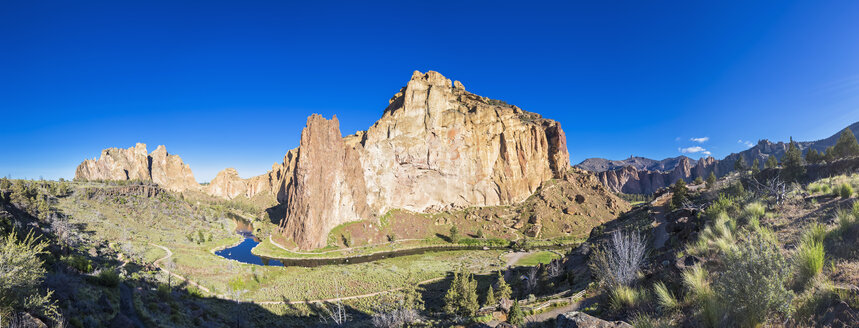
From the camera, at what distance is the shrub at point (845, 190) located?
36.3ft

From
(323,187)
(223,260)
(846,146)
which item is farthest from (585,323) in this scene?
(323,187)

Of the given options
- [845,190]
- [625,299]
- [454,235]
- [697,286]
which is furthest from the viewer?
[454,235]

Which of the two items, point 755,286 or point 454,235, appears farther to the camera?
point 454,235

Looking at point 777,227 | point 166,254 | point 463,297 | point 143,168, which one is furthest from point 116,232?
point 143,168

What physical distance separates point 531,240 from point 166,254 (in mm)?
69215

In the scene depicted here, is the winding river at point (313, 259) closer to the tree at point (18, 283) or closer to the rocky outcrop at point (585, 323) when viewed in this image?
the tree at point (18, 283)

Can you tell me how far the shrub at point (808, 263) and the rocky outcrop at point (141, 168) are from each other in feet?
731

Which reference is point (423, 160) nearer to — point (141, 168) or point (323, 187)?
point (323, 187)

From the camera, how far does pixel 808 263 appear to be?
5527mm

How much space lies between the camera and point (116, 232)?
5188cm

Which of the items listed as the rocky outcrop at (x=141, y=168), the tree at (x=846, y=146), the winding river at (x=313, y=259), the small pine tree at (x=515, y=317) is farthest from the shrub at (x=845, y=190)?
the rocky outcrop at (x=141, y=168)

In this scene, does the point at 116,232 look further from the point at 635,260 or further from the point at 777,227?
the point at 777,227

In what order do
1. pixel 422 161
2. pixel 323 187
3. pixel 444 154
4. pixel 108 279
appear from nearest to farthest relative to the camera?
pixel 108 279 < pixel 323 187 < pixel 422 161 < pixel 444 154

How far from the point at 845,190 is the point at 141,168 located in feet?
816
